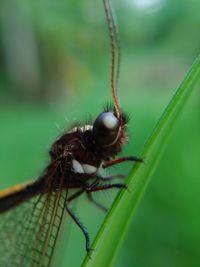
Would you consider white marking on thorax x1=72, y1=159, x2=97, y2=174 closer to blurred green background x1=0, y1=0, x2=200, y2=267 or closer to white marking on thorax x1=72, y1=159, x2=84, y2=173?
white marking on thorax x1=72, y1=159, x2=84, y2=173

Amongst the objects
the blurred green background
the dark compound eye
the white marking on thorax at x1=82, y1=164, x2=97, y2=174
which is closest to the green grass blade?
the dark compound eye

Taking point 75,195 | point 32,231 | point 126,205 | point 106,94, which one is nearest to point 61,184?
point 75,195

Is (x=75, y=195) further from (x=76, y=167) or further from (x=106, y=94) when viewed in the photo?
(x=106, y=94)

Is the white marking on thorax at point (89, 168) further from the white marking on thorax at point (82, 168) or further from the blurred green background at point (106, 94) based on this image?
the blurred green background at point (106, 94)

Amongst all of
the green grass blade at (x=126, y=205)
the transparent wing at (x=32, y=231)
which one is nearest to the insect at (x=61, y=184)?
the transparent wing at (x=32, y=231)

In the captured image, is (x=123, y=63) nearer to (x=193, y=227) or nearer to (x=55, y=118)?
(x=55, y=118)

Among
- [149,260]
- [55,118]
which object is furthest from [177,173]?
[55,118]
